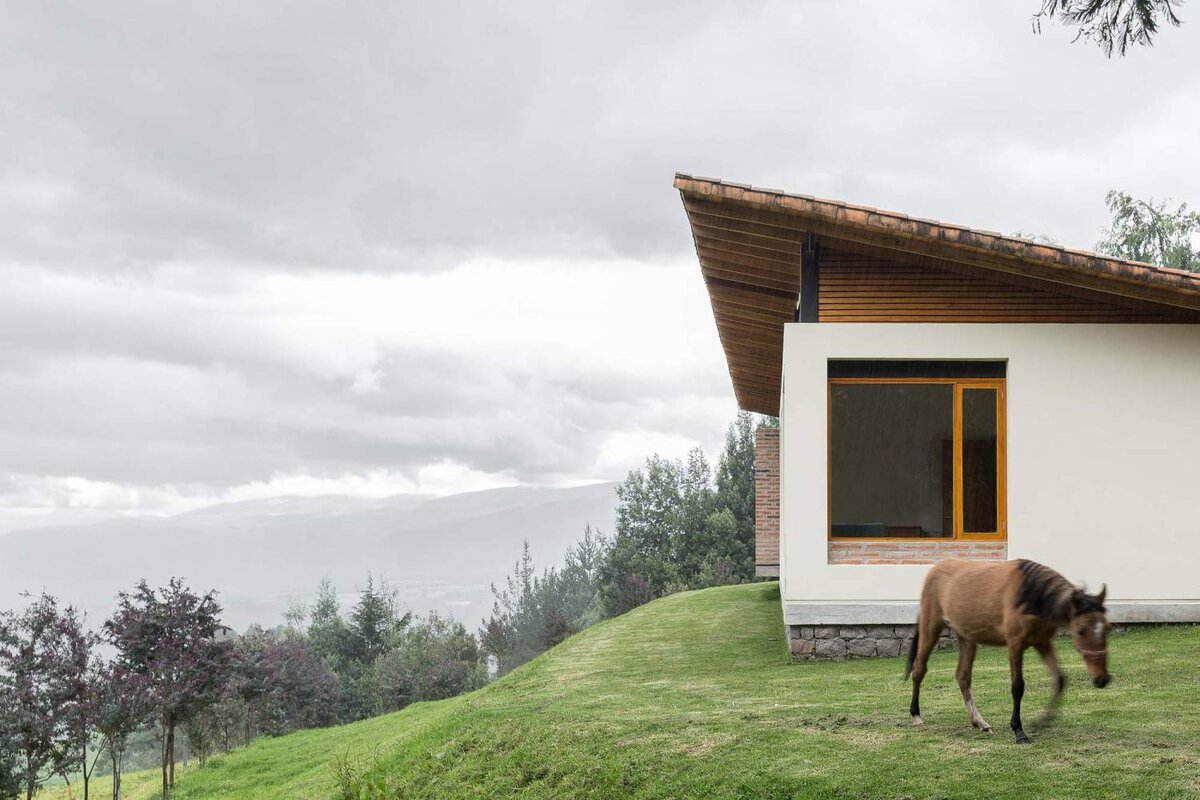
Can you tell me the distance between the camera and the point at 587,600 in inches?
3061

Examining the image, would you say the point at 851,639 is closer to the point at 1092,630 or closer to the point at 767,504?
the point at 1092,630

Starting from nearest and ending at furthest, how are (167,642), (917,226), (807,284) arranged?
(917,226) → (807,284) → (167,642)

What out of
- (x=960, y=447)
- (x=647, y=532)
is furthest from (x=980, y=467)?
(x=647, y=532)

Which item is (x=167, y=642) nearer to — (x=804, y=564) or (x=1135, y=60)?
(x=804, y=564)

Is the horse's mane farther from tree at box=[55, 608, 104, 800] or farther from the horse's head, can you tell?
tree at box=[55, 608, 104, 800]

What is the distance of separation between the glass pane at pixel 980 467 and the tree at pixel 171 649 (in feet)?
51.6

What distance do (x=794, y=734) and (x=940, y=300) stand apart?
636 centimetres

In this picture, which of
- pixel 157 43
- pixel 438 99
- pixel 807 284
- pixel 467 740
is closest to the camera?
pixel 467 740

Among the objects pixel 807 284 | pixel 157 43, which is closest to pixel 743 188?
pixel 807 284

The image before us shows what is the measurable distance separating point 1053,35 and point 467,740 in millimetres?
8237

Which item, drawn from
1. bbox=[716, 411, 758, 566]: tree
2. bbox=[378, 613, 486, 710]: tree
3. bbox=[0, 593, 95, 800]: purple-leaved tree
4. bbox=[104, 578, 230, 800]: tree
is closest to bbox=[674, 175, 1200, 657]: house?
bbox=[104, 578, 230, 800]: tree

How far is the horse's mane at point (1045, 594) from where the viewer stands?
6.11 metres

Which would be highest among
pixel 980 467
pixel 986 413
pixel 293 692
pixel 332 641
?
pixel 986 413

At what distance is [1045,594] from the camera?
20.5 ft
